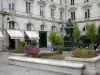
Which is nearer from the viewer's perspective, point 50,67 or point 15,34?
point 50,67

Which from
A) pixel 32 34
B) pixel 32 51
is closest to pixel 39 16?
pixel 32 34

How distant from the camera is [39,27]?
31875mm

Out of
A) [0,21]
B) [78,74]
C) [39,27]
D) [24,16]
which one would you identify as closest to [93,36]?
[39,27]

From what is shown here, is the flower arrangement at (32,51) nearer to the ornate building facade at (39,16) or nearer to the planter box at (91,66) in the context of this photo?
the planter box at (91,66)

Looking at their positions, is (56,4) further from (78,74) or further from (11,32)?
(78,74)

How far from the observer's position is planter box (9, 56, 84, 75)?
804cm

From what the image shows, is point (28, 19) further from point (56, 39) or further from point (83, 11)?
point (83, 11)

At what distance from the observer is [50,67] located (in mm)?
8898

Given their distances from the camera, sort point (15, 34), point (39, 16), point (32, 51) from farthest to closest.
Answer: point (39, 16)
point (15, 34)
point (32, 51)

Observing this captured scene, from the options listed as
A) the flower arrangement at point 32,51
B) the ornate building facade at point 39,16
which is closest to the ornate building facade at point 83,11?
the ornate building facade at point 39,16

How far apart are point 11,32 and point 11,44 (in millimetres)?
2766

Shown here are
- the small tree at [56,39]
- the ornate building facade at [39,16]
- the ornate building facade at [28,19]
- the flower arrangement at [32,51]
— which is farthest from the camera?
the small tree at [56,39]

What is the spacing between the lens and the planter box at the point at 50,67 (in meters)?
8.04

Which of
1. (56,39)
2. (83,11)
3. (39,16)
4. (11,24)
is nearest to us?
(56,39)
